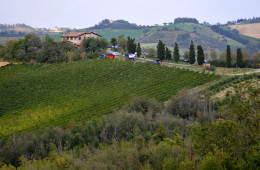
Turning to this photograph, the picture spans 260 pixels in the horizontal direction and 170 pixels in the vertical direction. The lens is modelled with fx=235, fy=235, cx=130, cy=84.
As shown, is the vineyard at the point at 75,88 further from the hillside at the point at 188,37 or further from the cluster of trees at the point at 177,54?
the hillside at the point at 188,37

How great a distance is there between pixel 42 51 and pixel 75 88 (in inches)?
881

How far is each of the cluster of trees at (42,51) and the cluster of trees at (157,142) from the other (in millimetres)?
34922

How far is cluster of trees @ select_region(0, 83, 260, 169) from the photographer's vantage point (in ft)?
35.9

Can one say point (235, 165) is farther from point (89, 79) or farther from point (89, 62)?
point (89, 62)

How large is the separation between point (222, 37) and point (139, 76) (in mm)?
127315

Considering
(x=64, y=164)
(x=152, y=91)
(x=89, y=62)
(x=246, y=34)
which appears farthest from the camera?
(x=246, y=34)

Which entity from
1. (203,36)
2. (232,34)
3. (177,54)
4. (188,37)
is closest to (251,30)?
(232,34)

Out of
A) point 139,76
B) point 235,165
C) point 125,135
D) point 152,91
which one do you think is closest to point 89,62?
point 139,76

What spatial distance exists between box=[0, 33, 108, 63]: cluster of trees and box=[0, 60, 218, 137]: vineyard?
3.55 meters

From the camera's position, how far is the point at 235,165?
33.0ft

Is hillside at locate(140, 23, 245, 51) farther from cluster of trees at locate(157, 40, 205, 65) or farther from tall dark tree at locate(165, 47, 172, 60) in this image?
cluster of trees at locate(157, 40, 205, 65)

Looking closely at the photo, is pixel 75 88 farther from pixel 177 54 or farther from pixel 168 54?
pixel 168 54

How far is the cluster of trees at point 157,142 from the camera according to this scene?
10.9 meters

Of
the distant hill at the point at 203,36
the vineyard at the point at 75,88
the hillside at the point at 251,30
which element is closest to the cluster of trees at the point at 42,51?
the vineyard at the point at 75,88
